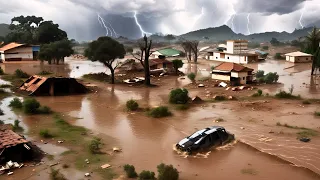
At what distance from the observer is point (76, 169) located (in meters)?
10.1

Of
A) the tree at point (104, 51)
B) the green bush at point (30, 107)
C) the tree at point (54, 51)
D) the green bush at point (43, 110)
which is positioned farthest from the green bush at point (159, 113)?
the tree at point (54, 51)

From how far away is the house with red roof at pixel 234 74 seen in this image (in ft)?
96.6

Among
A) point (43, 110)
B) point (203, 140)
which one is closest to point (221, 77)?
point (43, 110)

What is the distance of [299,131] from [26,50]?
5310 cm

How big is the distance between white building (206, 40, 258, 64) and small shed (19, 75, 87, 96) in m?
35.1

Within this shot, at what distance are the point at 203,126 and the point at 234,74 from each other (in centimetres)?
1538

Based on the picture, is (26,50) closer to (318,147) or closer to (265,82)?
(265,82)

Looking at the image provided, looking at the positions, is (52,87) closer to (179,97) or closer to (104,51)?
(104,51)

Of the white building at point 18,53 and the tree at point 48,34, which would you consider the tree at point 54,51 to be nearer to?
the white building at point 18,53

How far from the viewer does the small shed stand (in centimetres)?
2445

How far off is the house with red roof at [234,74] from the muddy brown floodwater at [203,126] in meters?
8.99

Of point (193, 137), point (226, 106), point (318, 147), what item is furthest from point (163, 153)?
point (226, 106)

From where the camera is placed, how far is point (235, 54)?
54656mm

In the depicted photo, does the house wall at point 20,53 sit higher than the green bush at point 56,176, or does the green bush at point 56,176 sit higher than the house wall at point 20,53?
the house wall at point 20,53
